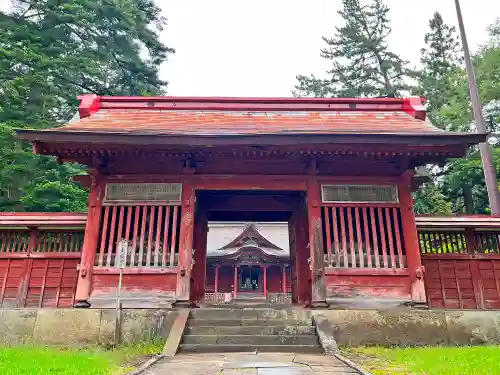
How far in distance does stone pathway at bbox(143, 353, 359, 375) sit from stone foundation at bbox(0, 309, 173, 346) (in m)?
1.45

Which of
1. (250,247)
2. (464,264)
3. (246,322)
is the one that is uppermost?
(250,247)

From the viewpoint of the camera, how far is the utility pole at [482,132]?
15.5 m

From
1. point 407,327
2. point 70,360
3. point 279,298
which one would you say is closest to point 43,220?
point 70,360

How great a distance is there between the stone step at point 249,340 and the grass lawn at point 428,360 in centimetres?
84

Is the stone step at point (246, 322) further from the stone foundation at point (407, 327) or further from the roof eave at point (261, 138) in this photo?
the roof eave at point (261, 138)

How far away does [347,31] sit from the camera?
3431 cm

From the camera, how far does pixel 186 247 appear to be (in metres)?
8.77

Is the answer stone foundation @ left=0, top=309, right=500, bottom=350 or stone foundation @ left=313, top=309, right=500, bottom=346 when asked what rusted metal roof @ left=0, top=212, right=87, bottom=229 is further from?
stone foundation @ left=313, top=309, right=500, bottom=346

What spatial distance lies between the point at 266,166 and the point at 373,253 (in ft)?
10.9

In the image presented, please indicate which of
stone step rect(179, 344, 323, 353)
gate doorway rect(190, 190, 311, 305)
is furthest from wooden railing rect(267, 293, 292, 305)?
stone step rect(179, 344, 323, 353)

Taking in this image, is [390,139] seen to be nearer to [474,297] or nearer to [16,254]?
[474,297]

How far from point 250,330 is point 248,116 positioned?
5926mm

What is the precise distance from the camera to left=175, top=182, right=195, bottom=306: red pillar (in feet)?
27.7

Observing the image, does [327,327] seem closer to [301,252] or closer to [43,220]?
[301,252]
